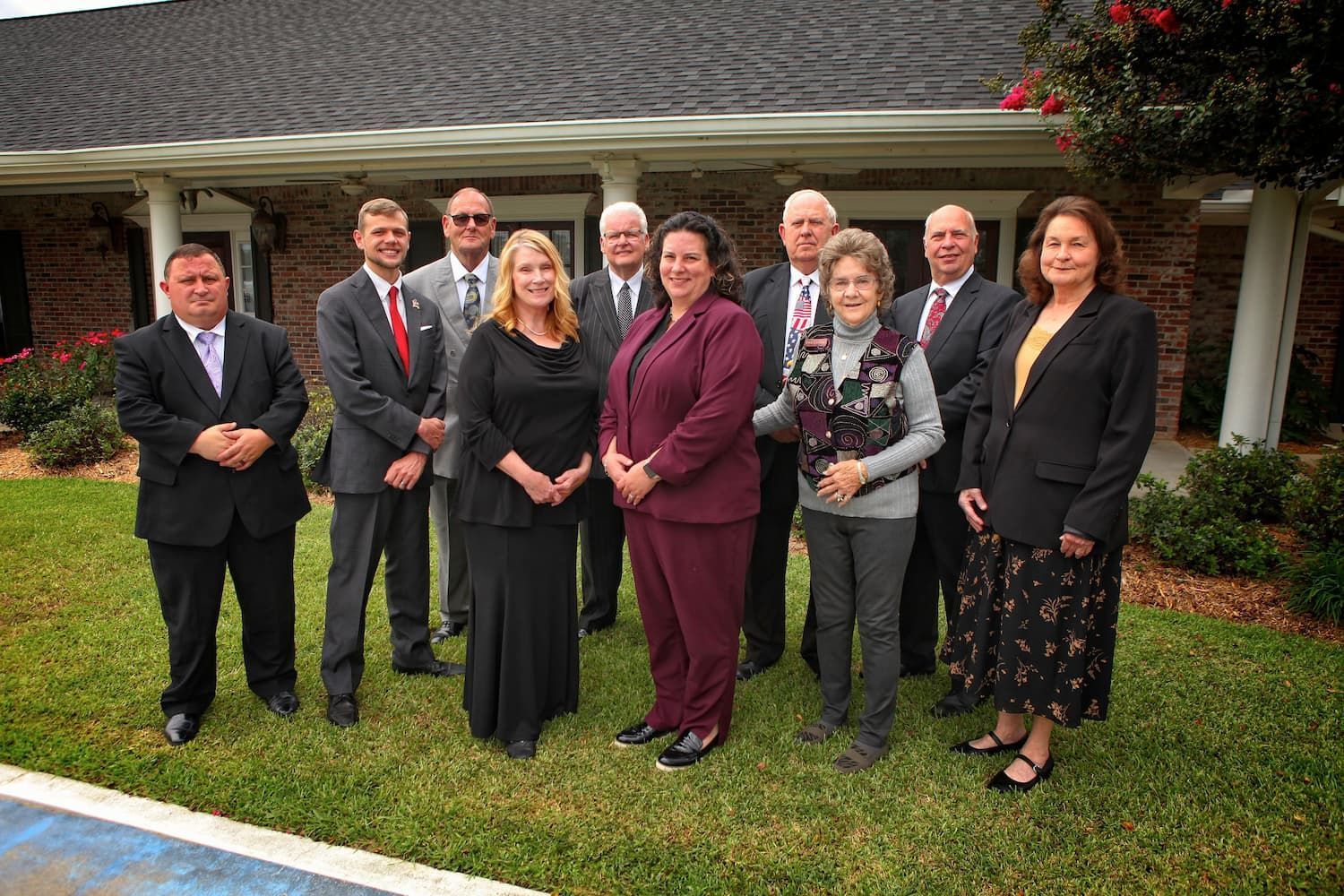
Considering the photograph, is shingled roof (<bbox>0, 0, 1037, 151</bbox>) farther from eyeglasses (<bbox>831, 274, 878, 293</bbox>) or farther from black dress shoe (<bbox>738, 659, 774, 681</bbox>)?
black dress shoe (<bbox>738, 659, 774, 681</bbox>)

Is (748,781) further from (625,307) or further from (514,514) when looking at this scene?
(625,307)

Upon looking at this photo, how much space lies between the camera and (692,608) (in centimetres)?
320

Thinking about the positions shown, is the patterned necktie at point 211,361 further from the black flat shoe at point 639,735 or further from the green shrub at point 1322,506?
the green shrub at point 1322,506

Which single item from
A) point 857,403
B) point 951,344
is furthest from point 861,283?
point 951,344

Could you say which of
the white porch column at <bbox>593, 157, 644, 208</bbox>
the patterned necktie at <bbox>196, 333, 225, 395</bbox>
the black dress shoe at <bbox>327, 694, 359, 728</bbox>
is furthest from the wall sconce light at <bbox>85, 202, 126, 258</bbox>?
the black dress shoe at <bbox>327, 694, 359, 728</bbox>

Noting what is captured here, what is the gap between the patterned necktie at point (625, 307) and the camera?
407cm

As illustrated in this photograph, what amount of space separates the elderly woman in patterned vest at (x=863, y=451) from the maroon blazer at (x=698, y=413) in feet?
0.81

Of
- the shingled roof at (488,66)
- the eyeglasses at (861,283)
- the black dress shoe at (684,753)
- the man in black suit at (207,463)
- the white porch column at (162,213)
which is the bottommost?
the black dress shoe at (684,753)

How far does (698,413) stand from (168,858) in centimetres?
219

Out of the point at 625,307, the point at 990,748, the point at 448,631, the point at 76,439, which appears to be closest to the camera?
the point at 990,748

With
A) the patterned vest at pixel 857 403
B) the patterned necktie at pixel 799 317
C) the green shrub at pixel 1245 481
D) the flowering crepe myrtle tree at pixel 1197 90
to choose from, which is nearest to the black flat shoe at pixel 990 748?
the patterned vest at pixel 857 403

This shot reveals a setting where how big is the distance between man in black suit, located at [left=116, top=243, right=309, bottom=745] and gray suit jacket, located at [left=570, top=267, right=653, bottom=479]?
1.23 metres

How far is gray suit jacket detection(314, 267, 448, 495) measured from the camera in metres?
3.48

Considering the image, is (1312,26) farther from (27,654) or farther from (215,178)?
(215,178)
